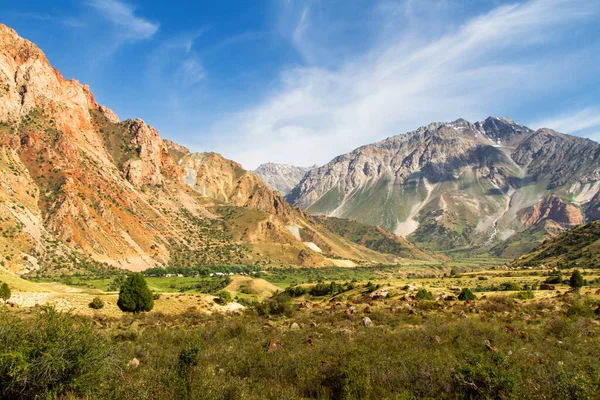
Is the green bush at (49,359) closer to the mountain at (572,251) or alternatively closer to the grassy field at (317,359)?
the grassy field at (317,359)

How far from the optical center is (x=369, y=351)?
54.2ft

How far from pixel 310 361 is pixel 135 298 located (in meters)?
29.4

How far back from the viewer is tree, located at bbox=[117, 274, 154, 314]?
36.9 meters

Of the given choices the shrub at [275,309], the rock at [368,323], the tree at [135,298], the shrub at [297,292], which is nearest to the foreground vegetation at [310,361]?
the rock at [368,323]

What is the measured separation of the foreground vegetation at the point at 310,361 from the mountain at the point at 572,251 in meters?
86.8

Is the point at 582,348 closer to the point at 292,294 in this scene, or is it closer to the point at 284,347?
the point at 284,347

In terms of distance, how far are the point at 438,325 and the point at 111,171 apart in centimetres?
20267

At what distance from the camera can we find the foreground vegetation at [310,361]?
9961 mm

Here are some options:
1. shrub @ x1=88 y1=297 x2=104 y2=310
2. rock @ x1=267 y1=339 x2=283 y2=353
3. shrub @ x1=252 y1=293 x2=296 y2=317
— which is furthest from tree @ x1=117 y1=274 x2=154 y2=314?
rock @ x1=267 y1=339 x2=283 y2=353

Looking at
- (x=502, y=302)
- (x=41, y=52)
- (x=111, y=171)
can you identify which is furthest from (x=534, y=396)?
(x=41, y=52)

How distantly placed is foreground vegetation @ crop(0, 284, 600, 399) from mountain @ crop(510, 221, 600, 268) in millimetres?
86848

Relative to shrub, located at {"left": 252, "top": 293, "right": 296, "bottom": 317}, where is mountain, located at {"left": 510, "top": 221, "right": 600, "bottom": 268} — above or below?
above

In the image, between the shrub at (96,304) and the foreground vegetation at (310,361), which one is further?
the shrub at (96,304)

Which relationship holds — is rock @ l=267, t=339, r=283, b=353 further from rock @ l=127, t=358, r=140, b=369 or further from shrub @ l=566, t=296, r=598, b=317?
shrub @ l=566, t=296, r=598, b=317
